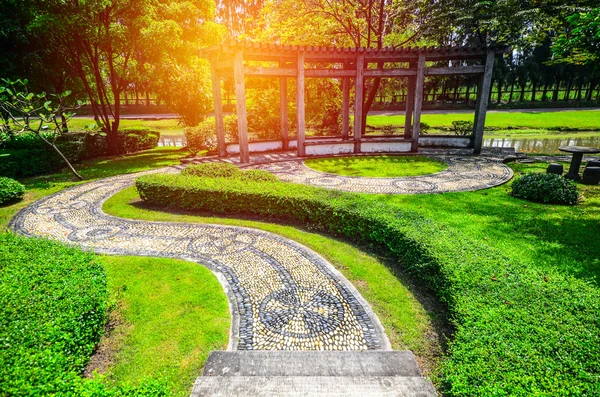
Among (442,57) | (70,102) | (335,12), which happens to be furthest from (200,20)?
(442,57)

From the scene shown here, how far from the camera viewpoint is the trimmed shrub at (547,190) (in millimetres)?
8977

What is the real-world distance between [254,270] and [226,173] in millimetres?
5063

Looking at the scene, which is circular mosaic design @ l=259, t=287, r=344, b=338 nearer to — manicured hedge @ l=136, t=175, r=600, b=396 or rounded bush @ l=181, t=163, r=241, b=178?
manicured hedge @ l=136, t=175, r=600, b=396

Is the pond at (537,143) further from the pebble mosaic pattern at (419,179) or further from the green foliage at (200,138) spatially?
the pebble mosaic pattern at (419,179)

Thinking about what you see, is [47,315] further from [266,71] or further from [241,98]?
[266,71]

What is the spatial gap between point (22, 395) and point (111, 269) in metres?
3.77

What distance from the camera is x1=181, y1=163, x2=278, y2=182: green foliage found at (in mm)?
10055

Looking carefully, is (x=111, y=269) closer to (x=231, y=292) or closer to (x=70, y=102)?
(x=231, y=292)

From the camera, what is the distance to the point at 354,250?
22.5ft

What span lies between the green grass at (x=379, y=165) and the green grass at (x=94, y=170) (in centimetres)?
798

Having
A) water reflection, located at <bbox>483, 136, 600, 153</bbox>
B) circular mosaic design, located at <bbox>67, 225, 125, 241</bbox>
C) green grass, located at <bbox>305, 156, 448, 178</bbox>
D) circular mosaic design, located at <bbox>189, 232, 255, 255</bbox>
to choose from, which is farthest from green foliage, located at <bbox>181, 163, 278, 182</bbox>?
water reflection, located at <bbox>483, 136, 600, 153</bbox>

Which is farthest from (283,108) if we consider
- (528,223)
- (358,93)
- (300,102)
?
(528,223)

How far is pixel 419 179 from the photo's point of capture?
1190 cm

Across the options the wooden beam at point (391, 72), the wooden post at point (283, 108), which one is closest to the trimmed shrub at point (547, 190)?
the wooden beam at point (391, 72)
